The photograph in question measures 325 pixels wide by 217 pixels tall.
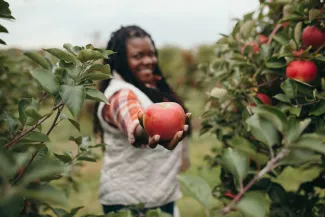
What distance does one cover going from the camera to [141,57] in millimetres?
1861

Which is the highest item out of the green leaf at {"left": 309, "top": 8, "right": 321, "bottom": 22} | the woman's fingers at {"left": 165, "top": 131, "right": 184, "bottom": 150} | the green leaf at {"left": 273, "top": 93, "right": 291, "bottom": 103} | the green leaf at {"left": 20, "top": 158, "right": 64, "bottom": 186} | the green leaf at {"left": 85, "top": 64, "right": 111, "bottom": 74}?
the green leaf at {"left": 309, "top": 8, "right": 321, "bottom": 22}

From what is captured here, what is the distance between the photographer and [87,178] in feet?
15.9

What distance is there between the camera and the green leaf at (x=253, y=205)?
68cm

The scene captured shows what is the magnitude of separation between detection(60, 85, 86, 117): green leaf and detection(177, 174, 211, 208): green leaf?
0.86 feet

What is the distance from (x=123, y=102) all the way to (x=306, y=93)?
694 millimetres

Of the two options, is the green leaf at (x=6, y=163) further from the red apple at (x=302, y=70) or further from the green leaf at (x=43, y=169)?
the red apple at (x=302, y=70)

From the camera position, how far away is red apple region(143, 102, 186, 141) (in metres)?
1.10

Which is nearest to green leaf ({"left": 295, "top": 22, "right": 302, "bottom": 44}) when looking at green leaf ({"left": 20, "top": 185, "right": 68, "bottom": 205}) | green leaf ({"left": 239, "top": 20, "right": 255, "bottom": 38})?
green leaf ({"left": 239, "top": 20, "right": 255, "bottom": 38})

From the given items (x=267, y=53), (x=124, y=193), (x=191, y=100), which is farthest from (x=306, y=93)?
(x=191, y=100)

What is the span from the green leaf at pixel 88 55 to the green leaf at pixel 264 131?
1.29ft

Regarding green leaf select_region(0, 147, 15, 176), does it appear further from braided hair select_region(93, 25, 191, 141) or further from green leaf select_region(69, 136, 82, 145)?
braided hair select_region(93, 25, 191, 141)

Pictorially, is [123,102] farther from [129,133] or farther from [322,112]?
[322,112]

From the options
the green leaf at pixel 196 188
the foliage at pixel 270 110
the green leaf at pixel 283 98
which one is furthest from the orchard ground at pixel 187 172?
the green leaf at pixel 283 98

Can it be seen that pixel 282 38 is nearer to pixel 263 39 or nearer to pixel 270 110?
pixel 263 39
